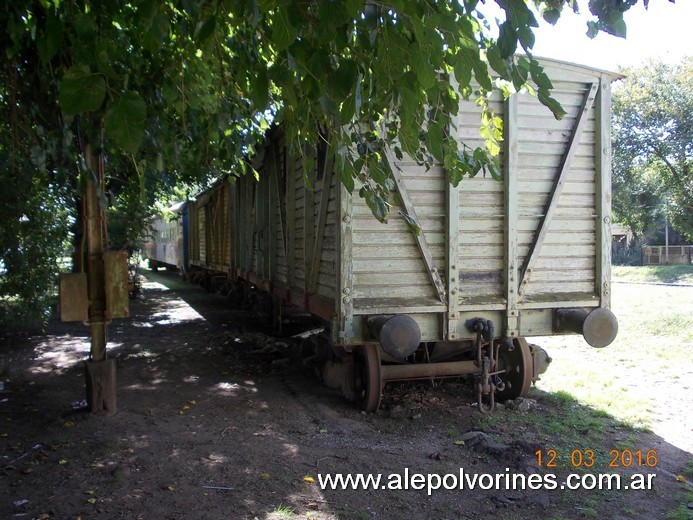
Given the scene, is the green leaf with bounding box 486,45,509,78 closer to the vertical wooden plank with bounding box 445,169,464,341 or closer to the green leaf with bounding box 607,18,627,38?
the green leaf with bounding box 607,18,627,38

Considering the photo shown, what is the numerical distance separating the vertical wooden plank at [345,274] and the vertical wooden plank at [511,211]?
1495mm

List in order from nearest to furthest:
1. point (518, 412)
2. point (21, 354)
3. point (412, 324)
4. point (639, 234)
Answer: point (412, 324) < point (518, 412) < point (21, 354) < point (639, 234)

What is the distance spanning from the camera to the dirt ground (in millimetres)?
3506

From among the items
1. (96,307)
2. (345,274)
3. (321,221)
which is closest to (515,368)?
(345,274)

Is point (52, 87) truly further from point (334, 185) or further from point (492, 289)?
point (492, 289)

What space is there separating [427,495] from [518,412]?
2.02m

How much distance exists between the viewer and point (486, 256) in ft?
17.1

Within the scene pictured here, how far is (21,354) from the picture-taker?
7.79 metres

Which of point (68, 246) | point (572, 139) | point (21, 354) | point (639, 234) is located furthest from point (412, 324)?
point (639, 234)

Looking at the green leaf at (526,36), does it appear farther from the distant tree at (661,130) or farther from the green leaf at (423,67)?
the distant tree at (661,130)

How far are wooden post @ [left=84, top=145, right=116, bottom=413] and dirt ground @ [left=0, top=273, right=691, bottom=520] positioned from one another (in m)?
0.21

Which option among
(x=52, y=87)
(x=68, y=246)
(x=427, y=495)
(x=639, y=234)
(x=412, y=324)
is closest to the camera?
(x=427, y=495)

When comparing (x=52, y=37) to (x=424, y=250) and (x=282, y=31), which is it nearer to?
(x=282, y=31)

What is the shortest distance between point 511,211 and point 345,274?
5.55 feet
